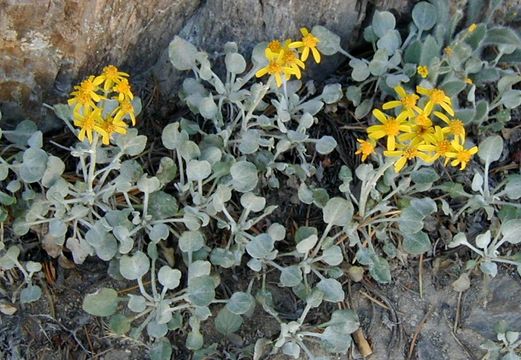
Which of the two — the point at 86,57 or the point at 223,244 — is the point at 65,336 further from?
the point at 86,57

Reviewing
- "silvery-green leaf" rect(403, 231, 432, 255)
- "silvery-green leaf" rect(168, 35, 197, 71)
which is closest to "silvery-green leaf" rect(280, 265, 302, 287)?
"silvery-green leaf" rect(403, 231, 432, 255)

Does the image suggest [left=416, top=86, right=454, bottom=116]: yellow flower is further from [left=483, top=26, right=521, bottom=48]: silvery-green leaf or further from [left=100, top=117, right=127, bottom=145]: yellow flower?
[left=100, top=117, right=127, bottom=145]: yellow flower

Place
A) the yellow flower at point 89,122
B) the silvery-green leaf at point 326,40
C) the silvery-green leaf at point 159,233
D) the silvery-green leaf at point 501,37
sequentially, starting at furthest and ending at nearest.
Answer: the silvery-green leaf at point 501,37 → the silvery-green leaf at point 326,40 → the silvery-green leaf at point 159,233 → the yellow flower at point 89,122

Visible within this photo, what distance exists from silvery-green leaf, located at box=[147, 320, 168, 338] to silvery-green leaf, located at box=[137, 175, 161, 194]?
0.48 metres

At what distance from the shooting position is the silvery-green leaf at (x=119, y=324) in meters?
2.57

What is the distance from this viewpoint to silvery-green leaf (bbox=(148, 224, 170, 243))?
2.64 meters

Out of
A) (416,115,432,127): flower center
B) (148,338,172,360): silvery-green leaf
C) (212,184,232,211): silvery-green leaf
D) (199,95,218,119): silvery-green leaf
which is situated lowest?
(148,338,172,360): silvery-green leaf

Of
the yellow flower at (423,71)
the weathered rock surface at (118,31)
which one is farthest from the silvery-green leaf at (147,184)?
the yellow flower at (423,71)

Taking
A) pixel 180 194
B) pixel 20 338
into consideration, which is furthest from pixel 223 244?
pixel 20 338

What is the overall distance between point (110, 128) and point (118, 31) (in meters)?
0.58

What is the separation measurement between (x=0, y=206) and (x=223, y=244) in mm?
849

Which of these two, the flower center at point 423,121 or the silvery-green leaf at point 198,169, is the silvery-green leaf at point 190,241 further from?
the flower center at point 423,121

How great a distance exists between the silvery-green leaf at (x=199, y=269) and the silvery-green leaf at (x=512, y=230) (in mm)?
1135

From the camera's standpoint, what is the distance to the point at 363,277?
2863mm
